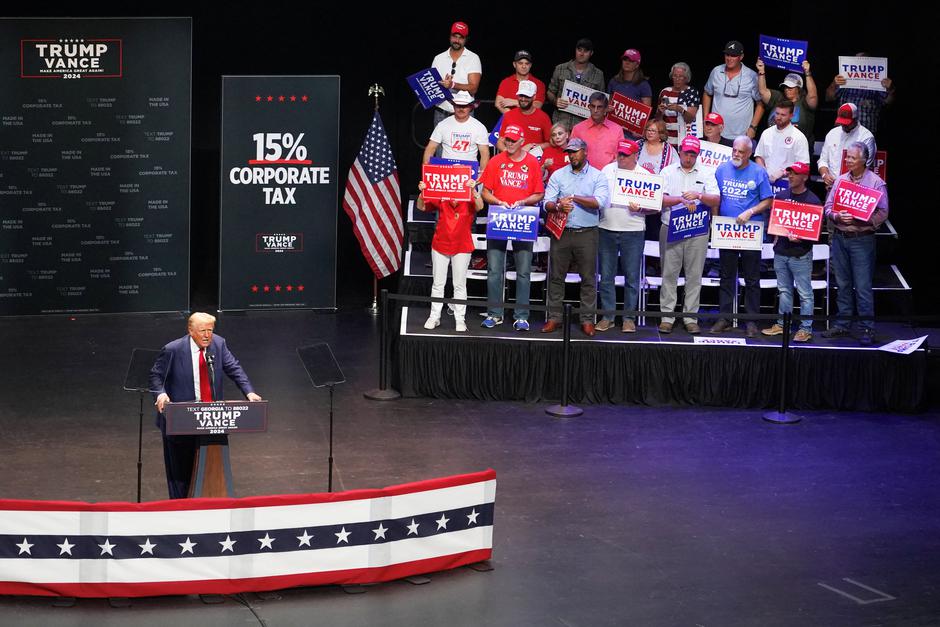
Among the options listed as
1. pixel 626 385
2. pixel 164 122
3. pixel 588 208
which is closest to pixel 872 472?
pixel 626 385

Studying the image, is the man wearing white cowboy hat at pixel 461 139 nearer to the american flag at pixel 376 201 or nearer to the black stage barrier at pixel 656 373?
the black stage barrier at pixel 656 373

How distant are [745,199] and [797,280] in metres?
1.00

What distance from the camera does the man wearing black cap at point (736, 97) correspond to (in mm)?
15891

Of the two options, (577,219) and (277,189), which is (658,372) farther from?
(277,189)

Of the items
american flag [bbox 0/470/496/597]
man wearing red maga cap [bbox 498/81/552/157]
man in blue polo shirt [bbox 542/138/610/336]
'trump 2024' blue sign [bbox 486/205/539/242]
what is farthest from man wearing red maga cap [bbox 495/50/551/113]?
american flag [bbox 0/470/496/597]

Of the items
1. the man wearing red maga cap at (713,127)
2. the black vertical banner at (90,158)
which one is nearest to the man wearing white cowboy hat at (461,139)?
the man wearing red maga cap at (713,127)

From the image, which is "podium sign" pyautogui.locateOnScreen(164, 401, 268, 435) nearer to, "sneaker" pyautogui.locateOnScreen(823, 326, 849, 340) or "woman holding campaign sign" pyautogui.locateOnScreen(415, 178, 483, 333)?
"woman holding campaign sign" pyautogui.locateOnScreen(415, 178, 483, 333)

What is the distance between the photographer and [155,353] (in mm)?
9859

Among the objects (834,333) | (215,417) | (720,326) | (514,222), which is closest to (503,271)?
(514,222)

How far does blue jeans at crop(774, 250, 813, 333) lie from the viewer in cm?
1410

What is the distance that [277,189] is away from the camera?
17.7 meters

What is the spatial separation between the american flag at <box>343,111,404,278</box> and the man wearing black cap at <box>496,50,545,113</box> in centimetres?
195

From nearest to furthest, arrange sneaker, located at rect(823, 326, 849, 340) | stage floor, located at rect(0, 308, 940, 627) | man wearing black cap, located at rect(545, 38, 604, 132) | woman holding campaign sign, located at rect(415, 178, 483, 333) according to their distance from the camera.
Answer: stage floor, located at rect(0, 308, 940, 627), woman holding campaign sign, located at rect(415, 178, 483, 333), sneaker, located at rect(823, 326, 849, 340), man wearing black cap, located at rect(545, 38, 604, 132)

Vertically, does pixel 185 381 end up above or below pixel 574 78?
below
